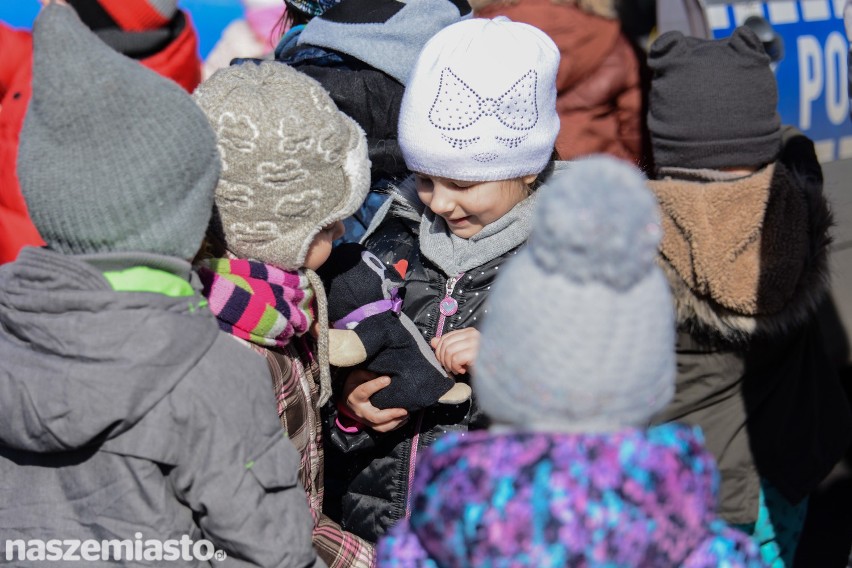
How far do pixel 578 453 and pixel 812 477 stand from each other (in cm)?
135

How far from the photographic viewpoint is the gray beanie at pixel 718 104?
89.6 inches

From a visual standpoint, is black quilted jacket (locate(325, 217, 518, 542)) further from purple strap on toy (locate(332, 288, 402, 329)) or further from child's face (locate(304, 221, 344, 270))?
child's face (locate(304, 221, 344, 270))

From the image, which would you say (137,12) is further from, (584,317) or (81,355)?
(584,317)

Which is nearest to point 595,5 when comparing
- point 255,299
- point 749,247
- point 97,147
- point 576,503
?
point 749,247

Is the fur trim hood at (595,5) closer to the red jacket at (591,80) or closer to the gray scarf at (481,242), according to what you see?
the red jacket at (591,80)

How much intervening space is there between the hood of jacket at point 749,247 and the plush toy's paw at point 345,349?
807 millimetres

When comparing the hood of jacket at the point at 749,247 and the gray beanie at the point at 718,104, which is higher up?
the gray beanie at the point at 718,104

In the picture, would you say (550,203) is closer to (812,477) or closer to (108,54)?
(108,54)

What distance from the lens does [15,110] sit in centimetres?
260

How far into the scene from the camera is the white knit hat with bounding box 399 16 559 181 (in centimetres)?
235

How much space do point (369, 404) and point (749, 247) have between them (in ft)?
3.45

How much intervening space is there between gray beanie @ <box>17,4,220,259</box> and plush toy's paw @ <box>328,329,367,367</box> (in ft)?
2.29

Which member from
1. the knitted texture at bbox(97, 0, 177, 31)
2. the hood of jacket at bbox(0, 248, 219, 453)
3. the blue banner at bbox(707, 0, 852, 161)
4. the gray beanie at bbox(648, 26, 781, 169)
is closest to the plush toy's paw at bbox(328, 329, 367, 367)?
the hood of jacket at bbox(0, 248, 219, 453)

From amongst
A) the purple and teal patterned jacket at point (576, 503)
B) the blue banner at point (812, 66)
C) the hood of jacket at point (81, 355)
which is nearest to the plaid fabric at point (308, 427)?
the hood of jacket at point (81, 355)
